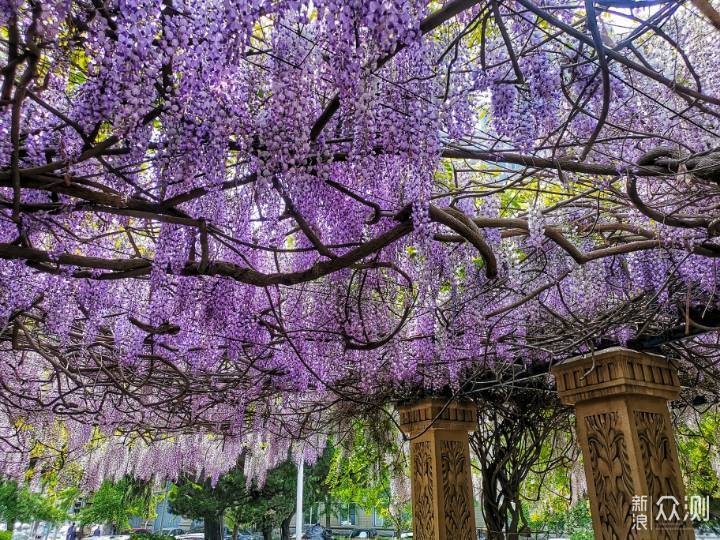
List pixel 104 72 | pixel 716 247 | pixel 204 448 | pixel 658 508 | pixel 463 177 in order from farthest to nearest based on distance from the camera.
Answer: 1. pixel 204 448
2. pixel 463 177
3. pixel 658 508
4. pixel 716 247
5. pixel 104 72

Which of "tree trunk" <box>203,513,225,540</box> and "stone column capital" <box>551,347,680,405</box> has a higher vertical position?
"stone column capital" <box>551,347,680,405</box>

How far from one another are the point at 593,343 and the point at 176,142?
2.42 metres

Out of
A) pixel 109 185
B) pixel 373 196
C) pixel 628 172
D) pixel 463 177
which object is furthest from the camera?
pixel 463 177

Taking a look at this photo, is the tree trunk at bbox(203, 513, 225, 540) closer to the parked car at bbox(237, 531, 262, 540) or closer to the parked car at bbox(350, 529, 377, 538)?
the parked car at bbox(237, 531, 262, 540)

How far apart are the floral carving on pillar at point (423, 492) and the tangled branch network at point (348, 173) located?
50cm

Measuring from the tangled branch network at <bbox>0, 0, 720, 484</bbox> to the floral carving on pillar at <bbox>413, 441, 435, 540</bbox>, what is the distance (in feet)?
1.63

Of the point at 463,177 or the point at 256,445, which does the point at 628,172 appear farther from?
the point at 256,445

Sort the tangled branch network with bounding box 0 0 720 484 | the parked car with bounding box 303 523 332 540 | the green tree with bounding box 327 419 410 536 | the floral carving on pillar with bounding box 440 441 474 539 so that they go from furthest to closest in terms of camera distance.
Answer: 1. the parked car with bounding box 303 523 332 540
2. the green tree with bounding box 327 419 410 536
3. the floral carving on pillar with bounding box 440 441 474 539
4. the tangled branch network with bounding box 0 0 720 484

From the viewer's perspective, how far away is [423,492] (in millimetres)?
3959

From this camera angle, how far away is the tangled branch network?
1.37 metres

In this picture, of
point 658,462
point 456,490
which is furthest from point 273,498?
point 658,462

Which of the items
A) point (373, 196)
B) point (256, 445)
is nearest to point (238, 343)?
point (373, 196)

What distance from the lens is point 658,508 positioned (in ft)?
8.65

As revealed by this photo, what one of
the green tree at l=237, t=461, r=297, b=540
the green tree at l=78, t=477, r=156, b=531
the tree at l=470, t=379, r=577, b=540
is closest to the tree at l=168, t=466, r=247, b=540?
the green tree at l=237, t=461, r=297, b=540
